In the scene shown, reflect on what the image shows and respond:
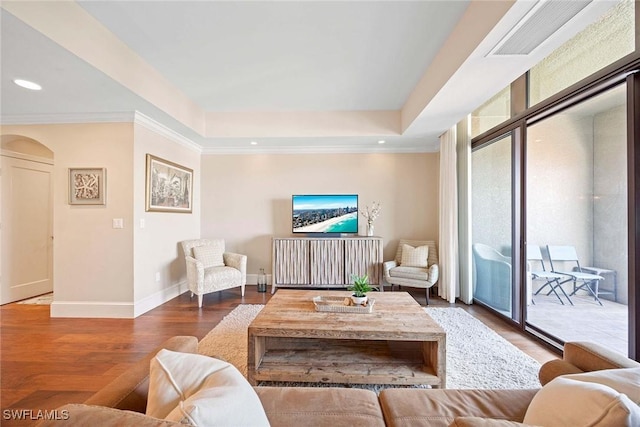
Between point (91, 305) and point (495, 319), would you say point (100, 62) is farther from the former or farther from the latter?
point (495, 319)

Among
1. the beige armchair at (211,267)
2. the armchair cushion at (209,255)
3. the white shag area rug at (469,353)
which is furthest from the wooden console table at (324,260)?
the white shag area rug at (469,353)

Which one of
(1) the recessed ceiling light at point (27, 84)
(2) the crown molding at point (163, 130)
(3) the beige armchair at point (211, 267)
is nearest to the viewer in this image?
(1) the recessed ceiling light at point (27, 84)

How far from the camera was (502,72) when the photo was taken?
245 centimetres

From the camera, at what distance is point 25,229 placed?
13.9 ft

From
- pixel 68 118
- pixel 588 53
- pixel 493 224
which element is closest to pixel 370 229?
pixel 493 224

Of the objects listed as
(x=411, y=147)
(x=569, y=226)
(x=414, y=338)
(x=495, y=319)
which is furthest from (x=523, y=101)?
(x=414, y=338)

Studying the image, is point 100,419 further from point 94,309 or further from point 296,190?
point 296,190

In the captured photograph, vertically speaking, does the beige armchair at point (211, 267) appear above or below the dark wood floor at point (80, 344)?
above

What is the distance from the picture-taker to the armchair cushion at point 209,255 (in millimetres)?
4276

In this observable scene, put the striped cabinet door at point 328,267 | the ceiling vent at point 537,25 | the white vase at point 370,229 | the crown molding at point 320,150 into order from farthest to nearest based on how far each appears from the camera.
Answer: the crown molding at point 320,150 → the white vase at point 370,229 → the striped cabinet door at point 328,267 → the ceiling vent at point 537,25

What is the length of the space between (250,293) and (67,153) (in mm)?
3046

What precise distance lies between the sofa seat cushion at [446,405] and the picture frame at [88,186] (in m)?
3.84

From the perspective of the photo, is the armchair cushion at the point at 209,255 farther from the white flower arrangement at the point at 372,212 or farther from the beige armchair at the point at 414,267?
the beige armchair at the point at 414,267

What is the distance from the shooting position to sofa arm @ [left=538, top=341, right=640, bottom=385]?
1135 mm
